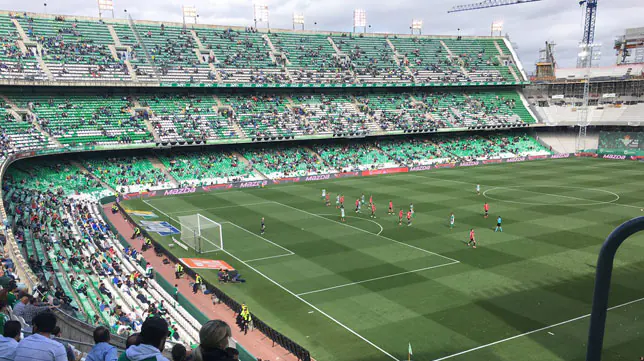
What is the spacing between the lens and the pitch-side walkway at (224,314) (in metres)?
19.6

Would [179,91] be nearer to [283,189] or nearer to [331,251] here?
[283,189]

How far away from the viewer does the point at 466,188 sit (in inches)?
2115

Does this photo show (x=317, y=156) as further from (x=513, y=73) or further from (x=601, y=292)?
(x=601, y=292)

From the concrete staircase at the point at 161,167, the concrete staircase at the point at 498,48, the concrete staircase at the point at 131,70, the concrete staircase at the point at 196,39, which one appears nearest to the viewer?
the concrete staircase at the point at 161,167

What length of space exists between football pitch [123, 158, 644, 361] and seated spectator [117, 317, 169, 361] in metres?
14.9

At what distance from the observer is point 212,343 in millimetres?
4789

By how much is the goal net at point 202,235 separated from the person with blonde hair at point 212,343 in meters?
29.0

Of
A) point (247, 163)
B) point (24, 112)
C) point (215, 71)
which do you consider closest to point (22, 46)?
point (24, 112)

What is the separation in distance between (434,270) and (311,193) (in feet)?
87.8

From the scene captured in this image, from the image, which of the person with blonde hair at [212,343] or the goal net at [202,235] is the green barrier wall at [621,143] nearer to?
the goal net at [202,235]

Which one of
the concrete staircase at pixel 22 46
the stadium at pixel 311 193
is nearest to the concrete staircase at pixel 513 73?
the stadium at pixel 311 193

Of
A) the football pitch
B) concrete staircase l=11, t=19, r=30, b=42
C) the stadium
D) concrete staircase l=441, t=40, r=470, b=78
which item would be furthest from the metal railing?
concrete staircase l=441, t=40, r=470, b=78

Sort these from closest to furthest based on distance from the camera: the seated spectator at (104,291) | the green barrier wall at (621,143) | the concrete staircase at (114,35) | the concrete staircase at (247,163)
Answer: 1. the seated spectator at (104,291)
2. the concrete staircase at (247,163)
3. the concrete staircase at (114,35)
4. the green barrier wall at (621,143)

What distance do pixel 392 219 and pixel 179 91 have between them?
4188 centimetres
